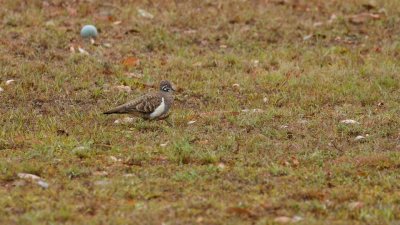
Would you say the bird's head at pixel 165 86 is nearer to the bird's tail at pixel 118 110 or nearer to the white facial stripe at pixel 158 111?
the white facial stripe at pixel 158 111

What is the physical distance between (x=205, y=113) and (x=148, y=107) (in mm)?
1034

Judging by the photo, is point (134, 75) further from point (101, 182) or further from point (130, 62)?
point (101, 182)

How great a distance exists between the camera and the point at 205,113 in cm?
1170

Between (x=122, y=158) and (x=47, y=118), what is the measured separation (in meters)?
2.25

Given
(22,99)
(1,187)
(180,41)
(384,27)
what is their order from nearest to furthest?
(1,187) < (22,99) < (180,41) < (384,27)

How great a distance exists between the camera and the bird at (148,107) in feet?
35.9

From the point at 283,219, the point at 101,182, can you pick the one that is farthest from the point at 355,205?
the point at 101,182

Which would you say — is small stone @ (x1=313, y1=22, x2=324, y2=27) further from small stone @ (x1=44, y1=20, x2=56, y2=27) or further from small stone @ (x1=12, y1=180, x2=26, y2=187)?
small stone @ (x1=12, y1=180, x2=26, y2=187)

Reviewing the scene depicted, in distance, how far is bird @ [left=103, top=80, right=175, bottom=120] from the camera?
10938 mm

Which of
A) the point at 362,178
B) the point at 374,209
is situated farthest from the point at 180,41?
the point at 374,209

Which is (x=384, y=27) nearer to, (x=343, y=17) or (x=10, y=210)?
(x=343, y=17)

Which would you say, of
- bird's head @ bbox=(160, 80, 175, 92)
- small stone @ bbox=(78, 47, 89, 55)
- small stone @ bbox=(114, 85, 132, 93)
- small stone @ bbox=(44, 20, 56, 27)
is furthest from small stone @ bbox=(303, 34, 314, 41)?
bird's head @ bbox=(160, 80, 175, 92)

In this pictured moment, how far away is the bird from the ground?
0.14 metres

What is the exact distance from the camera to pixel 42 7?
16.9m
